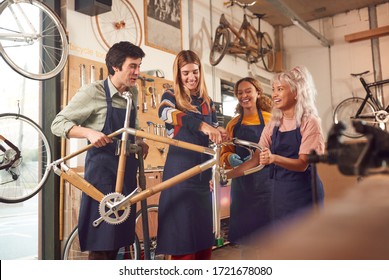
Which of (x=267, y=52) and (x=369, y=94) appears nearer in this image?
(x=369, y=94)

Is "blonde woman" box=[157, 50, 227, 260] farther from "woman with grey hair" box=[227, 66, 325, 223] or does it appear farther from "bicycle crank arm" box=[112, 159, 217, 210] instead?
"woman with grey hair" box=[227, 66, 325, 223]

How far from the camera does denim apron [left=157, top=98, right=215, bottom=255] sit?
1.82m

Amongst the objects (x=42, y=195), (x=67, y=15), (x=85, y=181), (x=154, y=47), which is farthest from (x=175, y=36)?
(x=42, y=195)

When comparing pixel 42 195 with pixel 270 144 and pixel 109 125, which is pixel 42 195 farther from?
pixel 270 144

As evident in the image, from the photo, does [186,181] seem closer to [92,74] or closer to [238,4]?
[92,74]

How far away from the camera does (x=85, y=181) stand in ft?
5.75

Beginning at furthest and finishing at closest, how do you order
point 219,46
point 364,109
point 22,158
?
point 219,46 → point 22,158 → point 364,109

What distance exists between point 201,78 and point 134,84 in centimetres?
34

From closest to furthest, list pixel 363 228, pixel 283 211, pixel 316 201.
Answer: pixel 363 228, pixel 316 201, pixel 283 211

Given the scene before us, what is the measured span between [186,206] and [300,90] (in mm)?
795

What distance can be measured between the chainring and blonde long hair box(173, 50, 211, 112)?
1.78ft

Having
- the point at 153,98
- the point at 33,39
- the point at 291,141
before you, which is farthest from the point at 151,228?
the point at 33,39

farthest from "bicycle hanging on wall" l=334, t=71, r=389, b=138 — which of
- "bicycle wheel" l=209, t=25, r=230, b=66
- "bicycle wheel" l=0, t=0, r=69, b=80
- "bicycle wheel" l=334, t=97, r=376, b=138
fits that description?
"bicycle wheel" l=0, t=0, r=69, b=80

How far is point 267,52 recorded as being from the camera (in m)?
1.80
